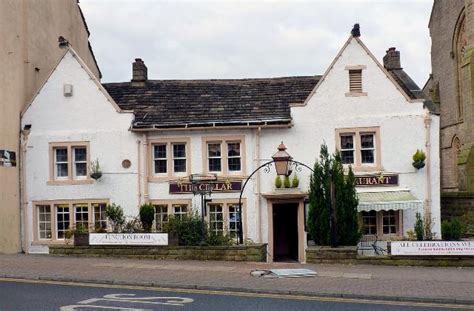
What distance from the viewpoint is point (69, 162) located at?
81.4 ft

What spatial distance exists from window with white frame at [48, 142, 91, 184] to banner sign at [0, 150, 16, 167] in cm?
148

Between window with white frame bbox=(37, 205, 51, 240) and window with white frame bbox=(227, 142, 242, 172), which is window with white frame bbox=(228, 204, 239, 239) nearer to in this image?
window with white frame bbox=(227, 142, 242, 172)

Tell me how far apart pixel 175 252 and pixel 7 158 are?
341 inches

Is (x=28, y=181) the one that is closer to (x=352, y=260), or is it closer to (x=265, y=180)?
(x=265, y=180)

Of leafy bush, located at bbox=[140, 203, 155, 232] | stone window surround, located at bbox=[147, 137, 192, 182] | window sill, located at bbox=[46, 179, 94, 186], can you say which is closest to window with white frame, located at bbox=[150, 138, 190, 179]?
stone window surround, located at bbox=[147, 137, 192, 182]

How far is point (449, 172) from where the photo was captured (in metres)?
39.5

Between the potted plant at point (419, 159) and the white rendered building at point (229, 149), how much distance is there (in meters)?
0.34

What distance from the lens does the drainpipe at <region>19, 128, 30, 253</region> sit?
2452cm

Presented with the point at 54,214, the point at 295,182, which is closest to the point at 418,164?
the point at 295,182

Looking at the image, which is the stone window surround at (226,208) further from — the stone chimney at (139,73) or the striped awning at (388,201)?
the stone chimney at (139,73)

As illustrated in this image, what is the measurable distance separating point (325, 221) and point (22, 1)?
51.1 ft

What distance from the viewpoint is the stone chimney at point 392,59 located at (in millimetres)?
28172

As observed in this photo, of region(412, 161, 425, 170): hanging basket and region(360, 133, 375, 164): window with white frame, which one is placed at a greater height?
region(360, 133, 375, 164): window with white frame

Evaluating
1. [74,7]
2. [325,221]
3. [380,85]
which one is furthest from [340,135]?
[74,7]
